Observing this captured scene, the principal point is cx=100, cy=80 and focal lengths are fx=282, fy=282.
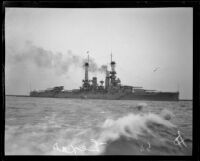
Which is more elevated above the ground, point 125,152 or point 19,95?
point 19,95

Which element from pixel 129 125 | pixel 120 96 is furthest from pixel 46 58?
pixel 129 125

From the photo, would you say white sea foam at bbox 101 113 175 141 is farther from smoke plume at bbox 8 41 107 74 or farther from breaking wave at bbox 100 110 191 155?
smoke plume at bbox 8 41 107 74

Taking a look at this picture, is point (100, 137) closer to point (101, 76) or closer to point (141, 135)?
point (141, 135)

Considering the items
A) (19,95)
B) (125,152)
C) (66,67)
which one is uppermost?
(66,67)

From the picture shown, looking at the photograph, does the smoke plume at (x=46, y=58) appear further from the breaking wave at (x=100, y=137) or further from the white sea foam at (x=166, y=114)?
the white sea foam at (x=166, y=114)

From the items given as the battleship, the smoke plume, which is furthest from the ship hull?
the smoke plume

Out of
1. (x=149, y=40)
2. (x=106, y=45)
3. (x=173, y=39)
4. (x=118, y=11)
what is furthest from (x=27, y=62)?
(x=173, y=39)

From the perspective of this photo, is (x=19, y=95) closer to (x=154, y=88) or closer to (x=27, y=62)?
(x=27, y=62)
